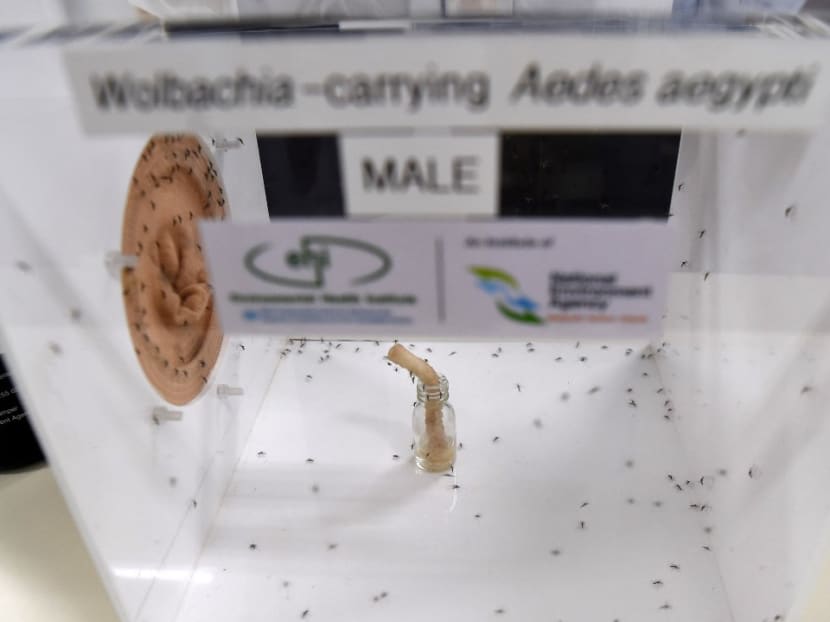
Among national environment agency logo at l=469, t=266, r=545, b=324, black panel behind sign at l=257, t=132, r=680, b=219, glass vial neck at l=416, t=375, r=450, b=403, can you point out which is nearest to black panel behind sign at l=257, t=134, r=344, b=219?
black panel behind sign at l=257, t=132, r=680, b=219

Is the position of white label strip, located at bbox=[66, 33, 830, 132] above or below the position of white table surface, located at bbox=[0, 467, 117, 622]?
above

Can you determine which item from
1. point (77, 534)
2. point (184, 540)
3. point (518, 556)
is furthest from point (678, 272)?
point (77, 534)

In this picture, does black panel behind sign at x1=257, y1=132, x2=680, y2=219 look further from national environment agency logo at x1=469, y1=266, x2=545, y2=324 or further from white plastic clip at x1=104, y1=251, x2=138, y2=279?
white plastic clip at x1=104, y1=251, x2=138, y2=279

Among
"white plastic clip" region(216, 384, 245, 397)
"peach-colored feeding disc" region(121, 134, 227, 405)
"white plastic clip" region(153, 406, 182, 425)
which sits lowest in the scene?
"white plastic clip" region(216, 384, 245, 397)

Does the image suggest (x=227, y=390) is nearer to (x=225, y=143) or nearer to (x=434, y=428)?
(x=434, y=428)

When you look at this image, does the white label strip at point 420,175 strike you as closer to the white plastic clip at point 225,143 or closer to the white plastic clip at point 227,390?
the white plastic clip at point 225,143

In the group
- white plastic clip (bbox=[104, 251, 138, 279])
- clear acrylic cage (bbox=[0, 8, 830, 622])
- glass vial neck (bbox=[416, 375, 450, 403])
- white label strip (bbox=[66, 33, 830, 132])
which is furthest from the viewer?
glass vial neck (bbox=[416, 375, 450, 403])
